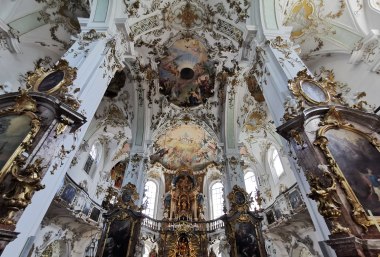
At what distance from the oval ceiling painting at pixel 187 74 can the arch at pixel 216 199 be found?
968 centimetres

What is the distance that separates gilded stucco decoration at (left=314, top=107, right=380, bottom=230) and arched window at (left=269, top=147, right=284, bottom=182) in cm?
1031

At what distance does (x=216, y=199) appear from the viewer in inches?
802

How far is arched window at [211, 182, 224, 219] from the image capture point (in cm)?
1942

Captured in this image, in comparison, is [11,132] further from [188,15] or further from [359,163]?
[188,15]

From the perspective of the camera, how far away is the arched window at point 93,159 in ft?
46.5

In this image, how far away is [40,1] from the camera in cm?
850

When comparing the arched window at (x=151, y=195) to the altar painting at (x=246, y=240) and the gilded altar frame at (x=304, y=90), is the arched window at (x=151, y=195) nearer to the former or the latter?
the altar painting at (x=246, y=240)

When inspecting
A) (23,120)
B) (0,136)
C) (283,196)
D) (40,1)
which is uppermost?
(40,1)

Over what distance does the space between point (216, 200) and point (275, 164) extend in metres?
7.57

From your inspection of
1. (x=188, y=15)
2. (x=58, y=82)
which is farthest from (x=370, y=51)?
(x=58, y=82)

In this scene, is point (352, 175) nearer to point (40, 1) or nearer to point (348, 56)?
point (348, 56)

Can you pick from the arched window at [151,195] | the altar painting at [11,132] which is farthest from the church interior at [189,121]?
the arched window at [151,195]

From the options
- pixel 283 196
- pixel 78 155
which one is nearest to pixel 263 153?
pixel 283 196

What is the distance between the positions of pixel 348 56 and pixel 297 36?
81.1 inches
